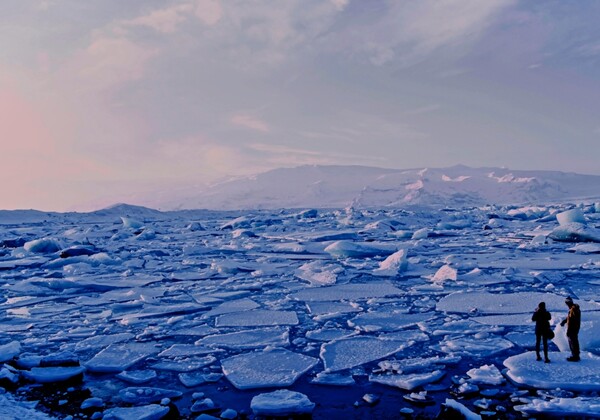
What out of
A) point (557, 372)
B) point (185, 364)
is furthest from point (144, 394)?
point (557, 372)

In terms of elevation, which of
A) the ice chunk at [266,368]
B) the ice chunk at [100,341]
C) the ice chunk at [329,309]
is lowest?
the ice chunk at [266,368]

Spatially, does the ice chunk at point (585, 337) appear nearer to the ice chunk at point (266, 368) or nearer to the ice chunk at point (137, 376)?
the ice chunk at point (266, 368)

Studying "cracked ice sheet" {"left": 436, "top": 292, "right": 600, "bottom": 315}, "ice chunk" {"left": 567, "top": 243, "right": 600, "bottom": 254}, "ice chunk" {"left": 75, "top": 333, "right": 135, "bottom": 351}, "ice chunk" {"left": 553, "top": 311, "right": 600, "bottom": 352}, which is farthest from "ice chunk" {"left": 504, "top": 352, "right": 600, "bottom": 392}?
"ice chunk" {"left": 567, "top": 243, "right": 600, "bottom": 254}

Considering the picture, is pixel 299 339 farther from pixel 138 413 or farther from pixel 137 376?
pixel 138 413

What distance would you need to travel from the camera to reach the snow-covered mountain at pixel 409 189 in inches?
3492

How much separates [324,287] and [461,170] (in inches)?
5986

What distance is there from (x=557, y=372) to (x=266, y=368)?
2.52 m

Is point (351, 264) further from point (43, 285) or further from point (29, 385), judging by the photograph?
point (29, 385)

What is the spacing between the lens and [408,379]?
423 centimetres

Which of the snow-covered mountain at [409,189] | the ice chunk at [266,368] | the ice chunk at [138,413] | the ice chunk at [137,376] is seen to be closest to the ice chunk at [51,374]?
the ice chunk at [137,376]

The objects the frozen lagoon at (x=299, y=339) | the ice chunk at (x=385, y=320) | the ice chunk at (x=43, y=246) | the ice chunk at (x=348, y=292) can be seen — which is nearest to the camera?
the frozen lagoon at (x=299, y=339)

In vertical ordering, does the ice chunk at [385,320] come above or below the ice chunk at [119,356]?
below

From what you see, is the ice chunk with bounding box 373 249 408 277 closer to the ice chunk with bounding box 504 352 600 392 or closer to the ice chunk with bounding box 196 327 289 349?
the ice chunk with bounding box 196 327 289 349

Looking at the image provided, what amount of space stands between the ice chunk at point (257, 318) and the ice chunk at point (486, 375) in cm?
246
